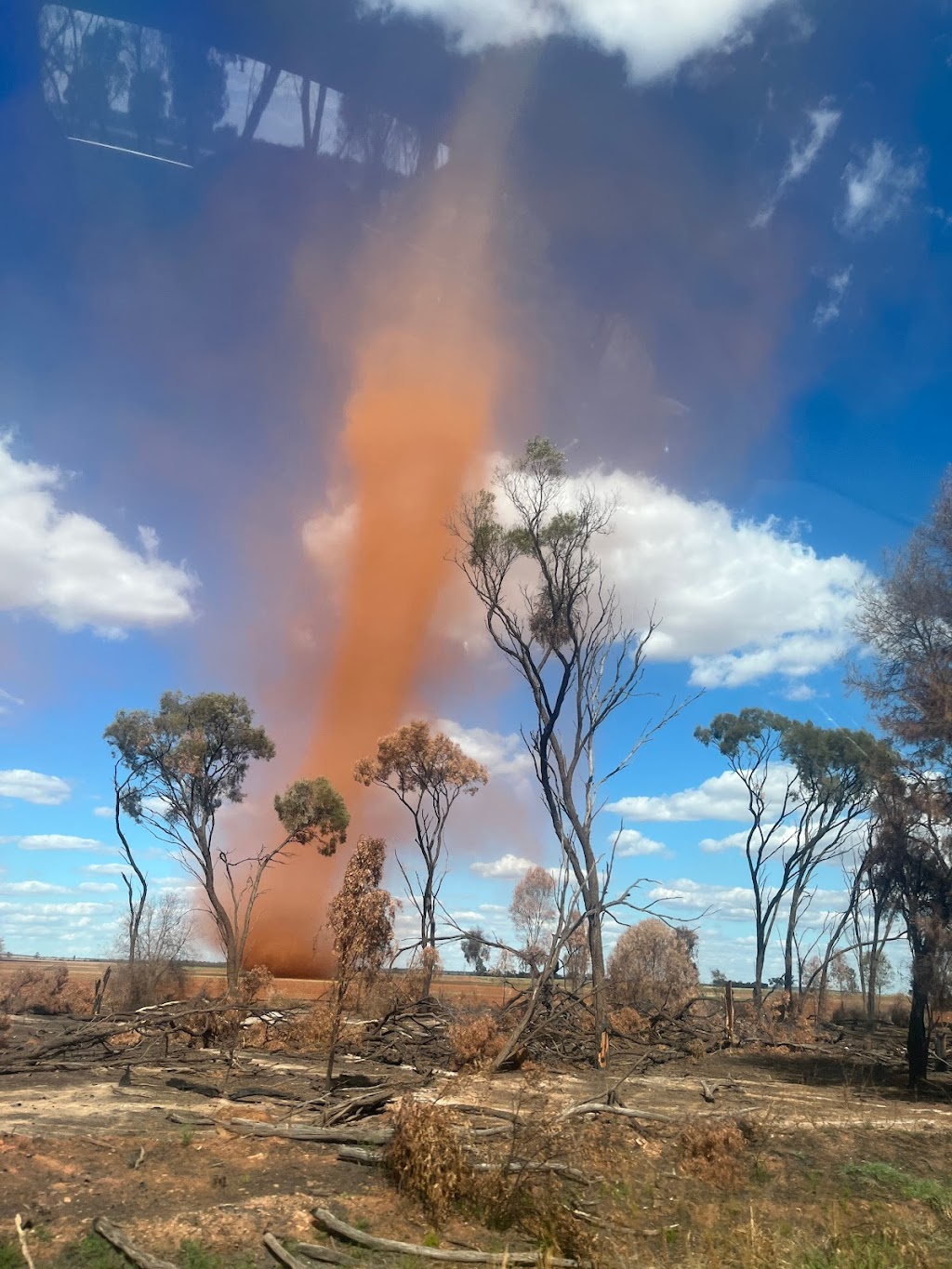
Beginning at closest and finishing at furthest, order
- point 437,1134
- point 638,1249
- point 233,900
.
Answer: point 638,1249, point 437,1134, point 233,900

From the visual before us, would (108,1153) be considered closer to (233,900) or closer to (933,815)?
(933,815)

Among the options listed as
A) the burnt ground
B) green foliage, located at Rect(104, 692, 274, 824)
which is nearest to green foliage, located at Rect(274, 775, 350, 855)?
green foliage, located at Rect(104, 692, 274, 824)

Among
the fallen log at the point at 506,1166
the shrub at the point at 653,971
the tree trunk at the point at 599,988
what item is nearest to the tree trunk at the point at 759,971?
the shrub at the point at 653,971

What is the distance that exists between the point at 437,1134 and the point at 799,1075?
16.7m

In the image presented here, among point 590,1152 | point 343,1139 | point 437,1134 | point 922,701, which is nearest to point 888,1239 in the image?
point 590,1152

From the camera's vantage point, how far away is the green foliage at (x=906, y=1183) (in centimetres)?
1054

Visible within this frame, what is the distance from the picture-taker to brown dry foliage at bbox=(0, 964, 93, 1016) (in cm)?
3669

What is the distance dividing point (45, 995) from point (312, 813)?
13.9 m

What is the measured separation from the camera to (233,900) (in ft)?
126

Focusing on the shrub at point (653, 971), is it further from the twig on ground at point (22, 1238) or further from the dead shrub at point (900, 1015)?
the twig on ground at point (22, 1238)

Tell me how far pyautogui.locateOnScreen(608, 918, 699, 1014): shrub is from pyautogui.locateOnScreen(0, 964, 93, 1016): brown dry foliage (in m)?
22.7

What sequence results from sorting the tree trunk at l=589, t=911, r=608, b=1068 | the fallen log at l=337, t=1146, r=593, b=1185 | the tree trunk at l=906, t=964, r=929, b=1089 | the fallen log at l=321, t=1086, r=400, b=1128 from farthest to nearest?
the tree trunk at l=589, t=911, r=608, b=1068, the tree trunk at l=906, t=964, r=929, b=1089, the fallen log at l=321, t=1086, r=400, b=1128, the fallen log at l=337, t=1146, r=593, b=1185

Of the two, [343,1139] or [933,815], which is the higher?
[933,815]

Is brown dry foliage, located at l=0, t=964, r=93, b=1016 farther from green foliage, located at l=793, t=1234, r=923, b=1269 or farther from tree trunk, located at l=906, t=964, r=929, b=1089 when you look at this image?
green foliage, located at l=793, t=1234, r=923, b=1269
